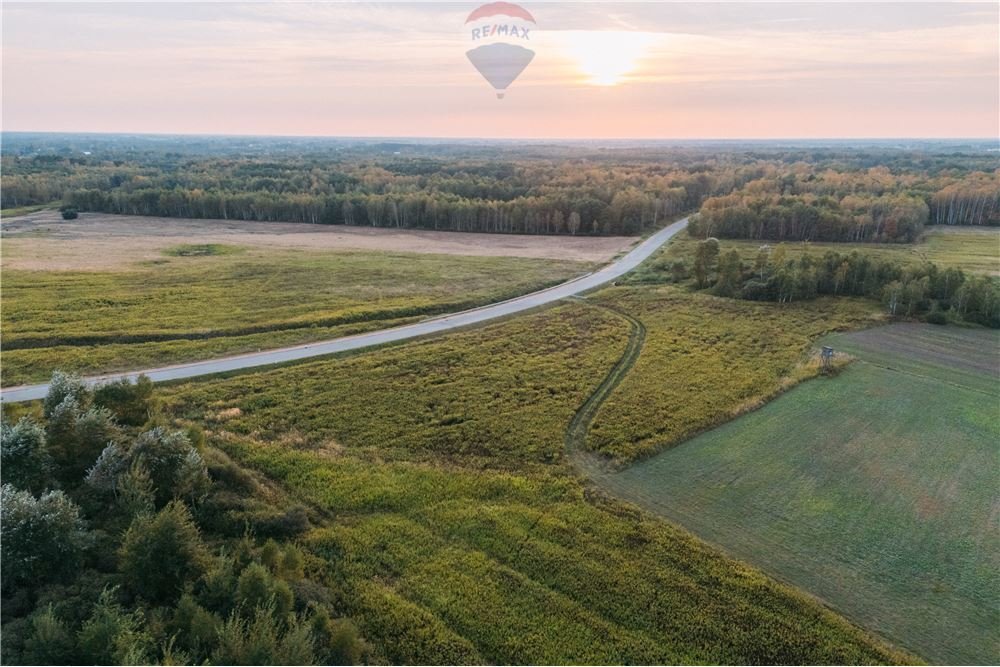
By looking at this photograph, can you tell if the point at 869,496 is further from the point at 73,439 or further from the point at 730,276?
the point at 730,276

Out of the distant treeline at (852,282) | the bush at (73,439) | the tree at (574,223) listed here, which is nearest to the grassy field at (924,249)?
the distant treeline at (852,282)

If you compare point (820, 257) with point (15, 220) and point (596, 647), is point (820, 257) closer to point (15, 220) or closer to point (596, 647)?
point (596, 647)

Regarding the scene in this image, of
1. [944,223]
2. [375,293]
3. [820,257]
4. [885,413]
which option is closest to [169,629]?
[885,413]

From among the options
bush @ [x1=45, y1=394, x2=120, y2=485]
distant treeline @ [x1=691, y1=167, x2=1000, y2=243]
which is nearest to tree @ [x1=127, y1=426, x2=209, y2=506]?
bush @ [x1=45, y1=394, x2=120, y2=485]

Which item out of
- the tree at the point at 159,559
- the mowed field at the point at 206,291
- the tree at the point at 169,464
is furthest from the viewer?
the mowed field at the point at 206,291

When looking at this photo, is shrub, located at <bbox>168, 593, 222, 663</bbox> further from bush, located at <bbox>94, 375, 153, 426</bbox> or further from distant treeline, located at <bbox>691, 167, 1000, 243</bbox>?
distant treeline, located at <bbox>691, 167, 1000, 243</bbox>

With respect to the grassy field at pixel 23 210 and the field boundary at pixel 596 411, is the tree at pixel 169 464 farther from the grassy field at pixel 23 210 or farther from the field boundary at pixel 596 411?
the grassy field at pixel 23 210
